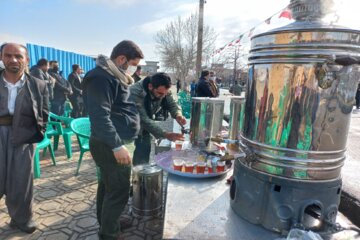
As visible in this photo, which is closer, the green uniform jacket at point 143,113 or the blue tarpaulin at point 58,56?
the green uniform jacket at point 143,113

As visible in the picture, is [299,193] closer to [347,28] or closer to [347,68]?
[347,68]

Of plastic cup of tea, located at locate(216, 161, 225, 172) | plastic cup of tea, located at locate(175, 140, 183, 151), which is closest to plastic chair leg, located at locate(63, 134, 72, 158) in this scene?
plastic cup of tea, located at locate(175, 140, 183, 151)

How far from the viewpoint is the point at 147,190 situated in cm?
Answer: 274

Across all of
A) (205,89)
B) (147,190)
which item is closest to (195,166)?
(147,190)

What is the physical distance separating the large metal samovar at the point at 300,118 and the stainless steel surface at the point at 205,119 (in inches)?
37.4

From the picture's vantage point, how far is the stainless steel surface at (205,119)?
8.09ft

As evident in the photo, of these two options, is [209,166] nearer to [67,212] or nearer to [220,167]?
[220,167]

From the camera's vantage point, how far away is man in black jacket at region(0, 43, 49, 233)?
238cm

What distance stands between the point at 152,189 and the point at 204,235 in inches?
54.6

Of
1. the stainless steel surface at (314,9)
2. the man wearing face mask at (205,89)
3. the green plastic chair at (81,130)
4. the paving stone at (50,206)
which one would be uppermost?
the stainless steel surface at (314,9)

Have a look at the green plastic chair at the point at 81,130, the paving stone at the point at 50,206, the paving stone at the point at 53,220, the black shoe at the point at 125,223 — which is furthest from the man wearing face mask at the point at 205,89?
the paving stone at the point at 53,220

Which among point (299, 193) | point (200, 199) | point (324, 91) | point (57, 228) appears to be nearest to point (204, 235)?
point (200, 199)

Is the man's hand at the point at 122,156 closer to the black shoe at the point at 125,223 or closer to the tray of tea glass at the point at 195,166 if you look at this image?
the tray of tea glass at the point at 195,166

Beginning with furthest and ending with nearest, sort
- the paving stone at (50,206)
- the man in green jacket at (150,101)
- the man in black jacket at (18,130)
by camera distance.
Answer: the paving stone at (50,206) < the man in green jacket at (150,101) < the man in black jacket at (18,130)
